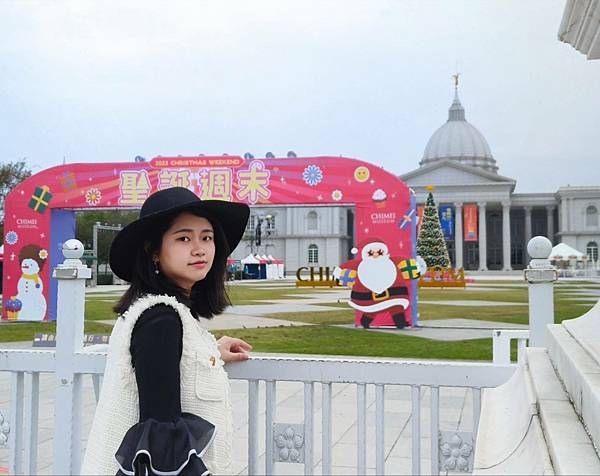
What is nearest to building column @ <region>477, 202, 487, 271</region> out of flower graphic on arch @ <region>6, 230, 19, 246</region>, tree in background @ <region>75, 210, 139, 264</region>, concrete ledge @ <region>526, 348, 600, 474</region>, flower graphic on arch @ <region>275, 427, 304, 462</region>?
tree in background @ <region>75, 210, 139, 264</region>

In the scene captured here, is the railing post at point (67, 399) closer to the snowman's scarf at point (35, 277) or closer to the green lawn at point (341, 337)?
the green lawn at point (341, 337)

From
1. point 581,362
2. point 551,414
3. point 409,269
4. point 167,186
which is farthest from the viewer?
point 167,186

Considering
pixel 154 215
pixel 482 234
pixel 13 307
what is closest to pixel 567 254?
pixel 482 234

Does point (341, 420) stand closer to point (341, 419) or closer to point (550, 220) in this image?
point (341, 419)

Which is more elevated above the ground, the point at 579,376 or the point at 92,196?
the point at 92,196

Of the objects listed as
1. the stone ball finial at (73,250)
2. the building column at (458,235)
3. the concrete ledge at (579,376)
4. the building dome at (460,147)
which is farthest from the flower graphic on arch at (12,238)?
the building dome at (460,147)

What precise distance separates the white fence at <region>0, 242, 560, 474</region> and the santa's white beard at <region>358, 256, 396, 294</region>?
407 inches

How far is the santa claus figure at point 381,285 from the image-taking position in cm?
1302

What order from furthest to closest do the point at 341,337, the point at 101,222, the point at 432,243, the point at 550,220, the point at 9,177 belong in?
the point at 550,220 < the point at 101,222 < the point at 432,243 < the point at 9,177 < the point at 341,337

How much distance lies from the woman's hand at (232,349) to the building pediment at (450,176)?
6496 centimetres

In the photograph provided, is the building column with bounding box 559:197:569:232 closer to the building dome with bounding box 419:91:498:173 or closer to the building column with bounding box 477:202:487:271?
the building column with bounding box 477:202:487:271

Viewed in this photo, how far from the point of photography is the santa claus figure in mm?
13016

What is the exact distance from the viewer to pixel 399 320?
13.0 metres

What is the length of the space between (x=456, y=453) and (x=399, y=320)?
Answer: 10.5 metres
